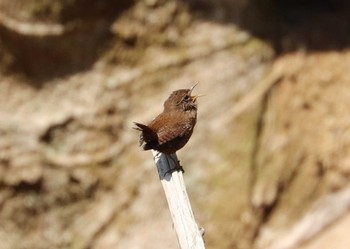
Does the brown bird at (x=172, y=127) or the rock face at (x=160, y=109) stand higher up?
the rock face at (x=160, y=109)

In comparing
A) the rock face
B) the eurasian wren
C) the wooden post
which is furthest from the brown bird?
the rock face

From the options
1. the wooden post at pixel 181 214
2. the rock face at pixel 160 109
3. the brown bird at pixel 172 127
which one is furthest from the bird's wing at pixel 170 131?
A: the rock face at pixel 160 109

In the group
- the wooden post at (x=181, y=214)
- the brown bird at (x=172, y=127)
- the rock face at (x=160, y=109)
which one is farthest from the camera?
the rock face at (x=160, y=109)

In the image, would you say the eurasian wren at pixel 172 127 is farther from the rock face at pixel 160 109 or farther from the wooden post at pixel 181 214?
the rock face at pixel 160 109

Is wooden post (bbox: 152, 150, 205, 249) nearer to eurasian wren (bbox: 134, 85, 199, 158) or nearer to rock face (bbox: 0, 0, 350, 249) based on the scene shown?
eurasian wren (bbox: 134, 85, 199, 158)

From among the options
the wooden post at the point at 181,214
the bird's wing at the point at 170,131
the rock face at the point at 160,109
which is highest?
the rock face at the point at 160,109

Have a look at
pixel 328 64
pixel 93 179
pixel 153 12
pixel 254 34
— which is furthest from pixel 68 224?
pixel 328 64
